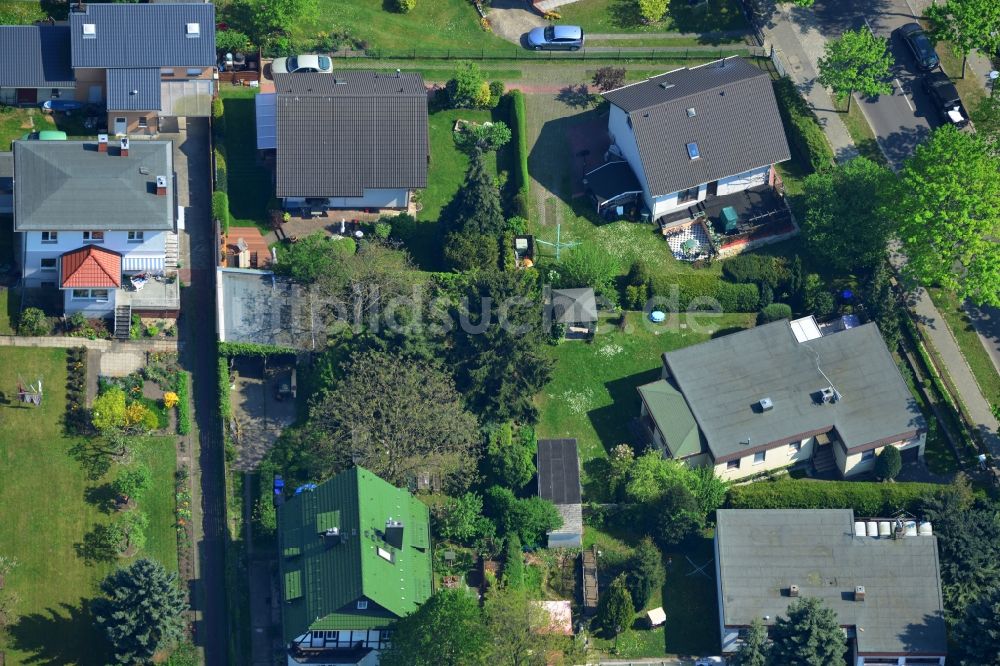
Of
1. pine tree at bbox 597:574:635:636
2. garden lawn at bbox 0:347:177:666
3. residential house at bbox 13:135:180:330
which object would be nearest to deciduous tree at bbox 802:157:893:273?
pine tree at bbox 597:574:635:636

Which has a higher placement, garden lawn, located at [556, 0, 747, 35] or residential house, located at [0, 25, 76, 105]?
garden lawn, located at [556, 0, 747, 35]

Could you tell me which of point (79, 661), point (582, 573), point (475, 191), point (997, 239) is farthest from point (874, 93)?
point (79, 661)

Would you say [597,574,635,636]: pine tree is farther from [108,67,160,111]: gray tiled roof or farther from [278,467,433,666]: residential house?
[108,67,160,111]: gray tiled roof

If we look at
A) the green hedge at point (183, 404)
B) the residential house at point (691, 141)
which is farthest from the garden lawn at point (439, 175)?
the green hedge at point (183, 404)

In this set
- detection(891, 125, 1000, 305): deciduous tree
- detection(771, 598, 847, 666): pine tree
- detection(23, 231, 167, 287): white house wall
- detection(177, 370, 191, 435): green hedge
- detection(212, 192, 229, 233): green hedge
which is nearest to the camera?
detection(771, 598, 847, 666): pine tree

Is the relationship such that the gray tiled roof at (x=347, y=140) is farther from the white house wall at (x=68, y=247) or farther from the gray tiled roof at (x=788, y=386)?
the gray tiled roof at (x=788, y=386)

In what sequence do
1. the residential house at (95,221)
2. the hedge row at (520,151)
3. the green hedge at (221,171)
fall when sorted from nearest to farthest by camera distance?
1. the residential house at (95,221)
2. the green hedge at (221,171)
3. the hedge row at (520,151)
